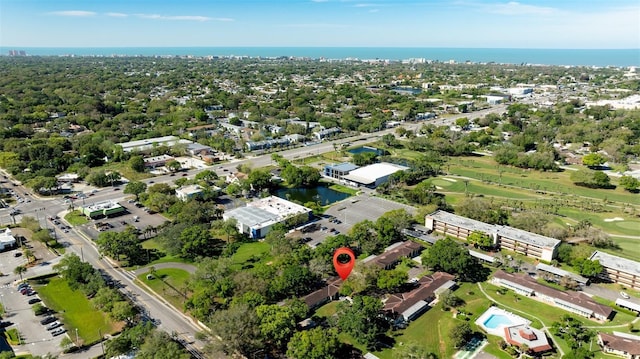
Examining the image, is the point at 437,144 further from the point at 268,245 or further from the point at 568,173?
the point at 268,245

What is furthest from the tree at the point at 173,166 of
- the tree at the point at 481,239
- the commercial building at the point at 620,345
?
the commercial building at the point at 620,345

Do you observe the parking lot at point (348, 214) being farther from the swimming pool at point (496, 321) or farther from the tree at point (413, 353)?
the tree at point (413, 353)

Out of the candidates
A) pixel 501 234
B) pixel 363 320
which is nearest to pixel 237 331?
pixel 363 320

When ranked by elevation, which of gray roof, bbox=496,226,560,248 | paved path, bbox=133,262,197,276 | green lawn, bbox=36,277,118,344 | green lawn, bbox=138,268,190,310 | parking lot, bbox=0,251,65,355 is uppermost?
gray roof, bbox=496,226,560,248

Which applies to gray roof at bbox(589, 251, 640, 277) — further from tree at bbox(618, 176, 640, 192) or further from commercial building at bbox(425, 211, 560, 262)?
tree at bbox(618, 176, 640, 192)

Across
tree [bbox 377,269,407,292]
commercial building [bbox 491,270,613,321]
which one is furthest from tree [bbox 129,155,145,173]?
commercial building [bbox 491,270,613,321]

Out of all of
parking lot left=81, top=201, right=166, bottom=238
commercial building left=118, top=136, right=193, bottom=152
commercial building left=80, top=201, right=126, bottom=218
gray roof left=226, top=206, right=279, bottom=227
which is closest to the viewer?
gray roof left=226, top=206, right=279, bottom=227
